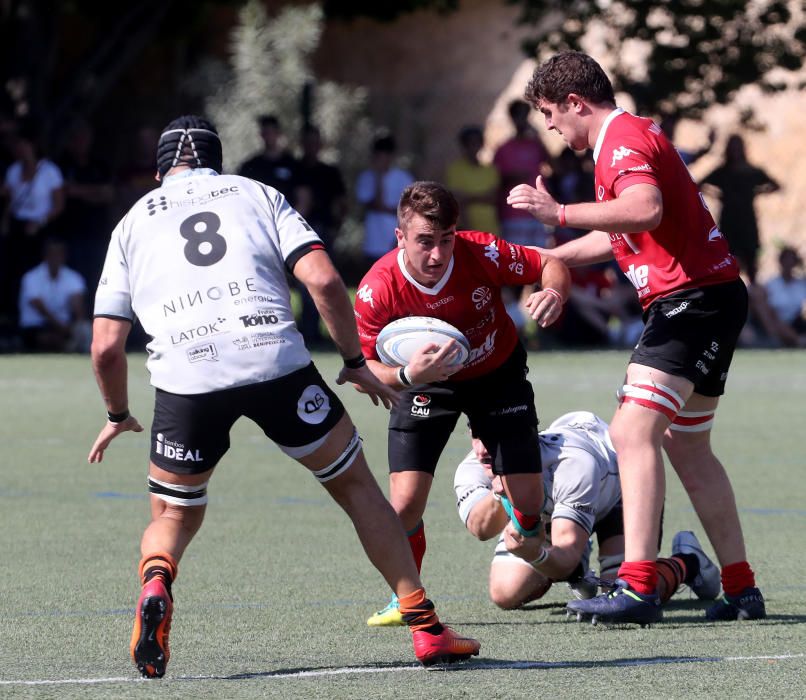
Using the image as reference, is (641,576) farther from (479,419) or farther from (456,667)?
(456,667)

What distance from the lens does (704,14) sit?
21.5 meters

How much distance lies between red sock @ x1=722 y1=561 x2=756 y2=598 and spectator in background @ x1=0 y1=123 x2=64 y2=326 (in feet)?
43.1

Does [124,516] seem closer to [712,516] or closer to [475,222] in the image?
[712,516]

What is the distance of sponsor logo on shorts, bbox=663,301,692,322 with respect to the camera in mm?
6453

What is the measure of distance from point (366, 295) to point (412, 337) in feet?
1.12

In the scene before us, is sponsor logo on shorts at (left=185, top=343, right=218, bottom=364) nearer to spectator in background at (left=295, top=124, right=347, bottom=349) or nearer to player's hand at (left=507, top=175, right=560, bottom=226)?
player's hand at (left=507, top=175, right=560, bottom=226)

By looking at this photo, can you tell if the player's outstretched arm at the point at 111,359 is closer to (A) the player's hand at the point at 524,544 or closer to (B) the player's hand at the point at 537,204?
(B) the player's hand at the point at 537,204

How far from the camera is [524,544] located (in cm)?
659

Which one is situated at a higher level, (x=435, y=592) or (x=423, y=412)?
(x=423, y=412)

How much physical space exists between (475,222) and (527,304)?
13.3 meters

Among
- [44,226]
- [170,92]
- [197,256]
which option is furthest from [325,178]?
[170,92]

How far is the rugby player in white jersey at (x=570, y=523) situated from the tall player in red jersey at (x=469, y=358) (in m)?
0.15

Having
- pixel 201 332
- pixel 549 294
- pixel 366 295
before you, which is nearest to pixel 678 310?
pixel 549 294

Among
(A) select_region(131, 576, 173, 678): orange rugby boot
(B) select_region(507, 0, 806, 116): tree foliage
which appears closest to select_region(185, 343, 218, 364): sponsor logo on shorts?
(A) select_region(131, 576, 173, 678): orange rugby boot
